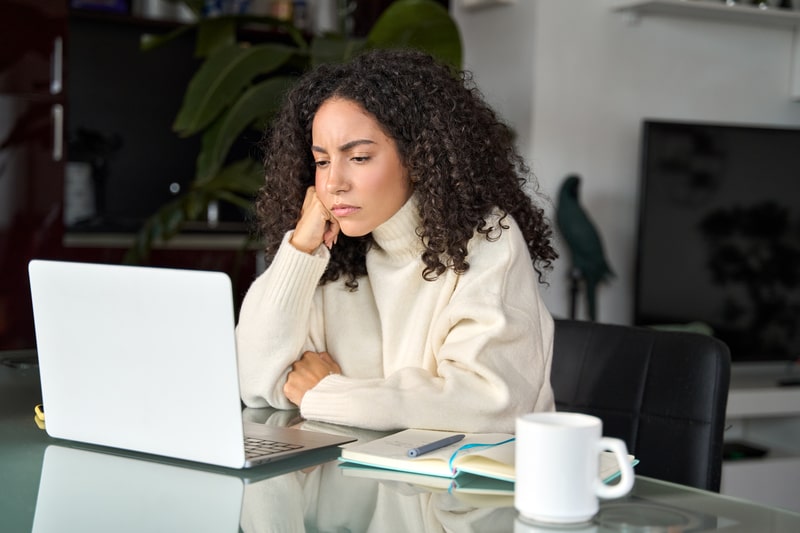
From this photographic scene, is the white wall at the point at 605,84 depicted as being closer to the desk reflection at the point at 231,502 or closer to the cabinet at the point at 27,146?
the cabinet at the point at 27,146

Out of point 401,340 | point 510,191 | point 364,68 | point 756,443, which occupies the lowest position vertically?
point 756,443

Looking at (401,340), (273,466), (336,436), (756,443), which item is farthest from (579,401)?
(756,443)

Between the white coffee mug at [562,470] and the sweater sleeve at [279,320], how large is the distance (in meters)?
0.66

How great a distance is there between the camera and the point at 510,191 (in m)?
1.54

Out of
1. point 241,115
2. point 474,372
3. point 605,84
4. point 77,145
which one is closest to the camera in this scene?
point 474,372

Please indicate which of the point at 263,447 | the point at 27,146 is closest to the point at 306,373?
the point at 263,447

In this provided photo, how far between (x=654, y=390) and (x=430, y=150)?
47 centimetres

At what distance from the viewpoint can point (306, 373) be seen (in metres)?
1.47

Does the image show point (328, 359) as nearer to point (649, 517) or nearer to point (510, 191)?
point (510, 191)

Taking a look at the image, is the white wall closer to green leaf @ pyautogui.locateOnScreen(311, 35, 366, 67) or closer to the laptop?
green leaf @ pyautogui.locateOnScreen(311, 35, 366, 67)

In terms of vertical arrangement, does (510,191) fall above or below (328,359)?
above

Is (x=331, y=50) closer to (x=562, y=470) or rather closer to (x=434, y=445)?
(x=434, y=445)

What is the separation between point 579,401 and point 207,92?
1743mm

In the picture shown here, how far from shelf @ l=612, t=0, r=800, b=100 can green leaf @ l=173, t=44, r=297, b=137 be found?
3.90 ft
